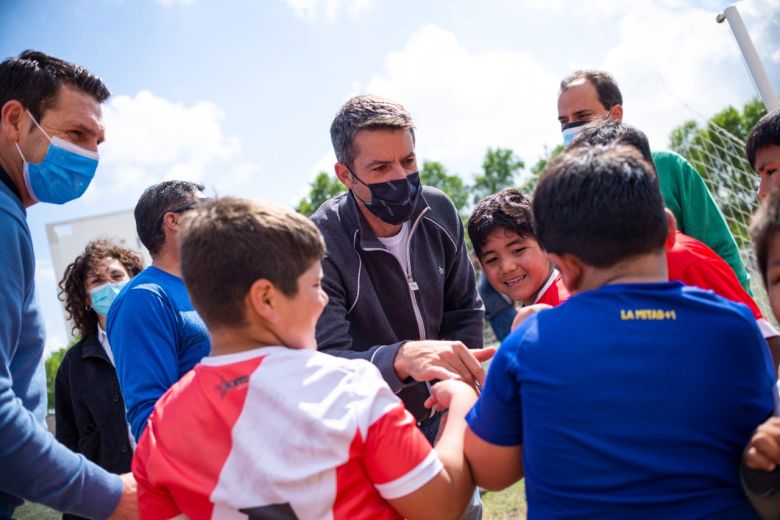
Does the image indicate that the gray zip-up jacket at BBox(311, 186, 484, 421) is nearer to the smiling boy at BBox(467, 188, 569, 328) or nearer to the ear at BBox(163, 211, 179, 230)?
the smiling boy at BBox(467, 188, 569, 328)

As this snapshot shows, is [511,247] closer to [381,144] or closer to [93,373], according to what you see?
[381,144]

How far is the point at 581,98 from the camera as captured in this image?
161 inches

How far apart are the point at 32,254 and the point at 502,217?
2143 mm

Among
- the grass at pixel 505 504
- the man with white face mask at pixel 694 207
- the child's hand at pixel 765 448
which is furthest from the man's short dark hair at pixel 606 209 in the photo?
the grass at pixel 505 504

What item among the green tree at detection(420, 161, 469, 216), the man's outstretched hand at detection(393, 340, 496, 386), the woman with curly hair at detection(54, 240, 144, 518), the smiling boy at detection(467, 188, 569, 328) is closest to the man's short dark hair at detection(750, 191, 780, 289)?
the man's outstretched hand at detection(393, 340, 496, 386)

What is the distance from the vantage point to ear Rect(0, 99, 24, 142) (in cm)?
232

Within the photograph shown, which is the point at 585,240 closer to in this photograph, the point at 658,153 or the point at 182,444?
the point at 182,444

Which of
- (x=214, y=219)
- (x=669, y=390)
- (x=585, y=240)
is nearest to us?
(x=669, y=390)

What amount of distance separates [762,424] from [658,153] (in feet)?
7.59

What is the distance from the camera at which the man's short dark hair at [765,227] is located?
171cm

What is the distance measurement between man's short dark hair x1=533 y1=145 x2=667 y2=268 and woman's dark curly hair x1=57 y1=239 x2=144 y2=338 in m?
3.81

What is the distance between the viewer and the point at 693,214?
10.8 ft

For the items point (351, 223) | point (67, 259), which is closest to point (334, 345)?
point (351, 223)

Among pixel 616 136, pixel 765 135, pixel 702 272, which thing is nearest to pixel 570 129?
pixel 765 135
